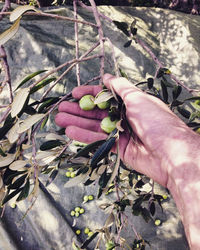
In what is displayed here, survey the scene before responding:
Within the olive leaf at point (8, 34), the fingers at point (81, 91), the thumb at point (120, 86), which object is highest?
the olive leaf at point (8, 34)

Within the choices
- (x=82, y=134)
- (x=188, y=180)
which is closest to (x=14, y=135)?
(x=82, y=134)

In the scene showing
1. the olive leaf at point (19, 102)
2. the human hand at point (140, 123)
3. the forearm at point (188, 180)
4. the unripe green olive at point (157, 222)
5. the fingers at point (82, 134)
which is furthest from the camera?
the unripe green olive at point (157, 222)

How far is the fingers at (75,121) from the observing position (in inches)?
49.9

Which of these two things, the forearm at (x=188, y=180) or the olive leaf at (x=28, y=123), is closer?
the forearm at (x=188, y=180)

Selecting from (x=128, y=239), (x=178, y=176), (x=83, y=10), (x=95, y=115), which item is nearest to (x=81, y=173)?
(x=95, y=115)

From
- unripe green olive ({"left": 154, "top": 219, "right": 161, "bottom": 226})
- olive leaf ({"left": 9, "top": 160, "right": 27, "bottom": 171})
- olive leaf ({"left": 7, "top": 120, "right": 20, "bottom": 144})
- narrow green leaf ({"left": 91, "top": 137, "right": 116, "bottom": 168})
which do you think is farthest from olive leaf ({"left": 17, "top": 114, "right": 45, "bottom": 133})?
unripe green olive ({"left": 154, "top": 219, "right": 161, "bottom": 226})

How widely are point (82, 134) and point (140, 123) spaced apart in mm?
293

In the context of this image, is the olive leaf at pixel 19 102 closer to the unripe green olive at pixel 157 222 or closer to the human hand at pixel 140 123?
the human hand at pixel 140 123

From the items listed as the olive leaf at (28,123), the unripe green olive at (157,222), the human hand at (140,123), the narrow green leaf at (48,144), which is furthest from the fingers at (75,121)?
the unripe green olive at (157,222)

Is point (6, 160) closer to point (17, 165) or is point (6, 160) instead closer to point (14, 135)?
point (17, 165)

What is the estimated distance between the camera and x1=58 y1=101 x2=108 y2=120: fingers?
1.27 m

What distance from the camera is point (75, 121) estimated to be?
4.21 ft

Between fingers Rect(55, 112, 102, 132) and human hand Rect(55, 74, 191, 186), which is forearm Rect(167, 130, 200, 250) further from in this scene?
fingers Rect(55, 112, 102, 132)

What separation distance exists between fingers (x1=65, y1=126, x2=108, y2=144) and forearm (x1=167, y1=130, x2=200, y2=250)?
14.6 inches
